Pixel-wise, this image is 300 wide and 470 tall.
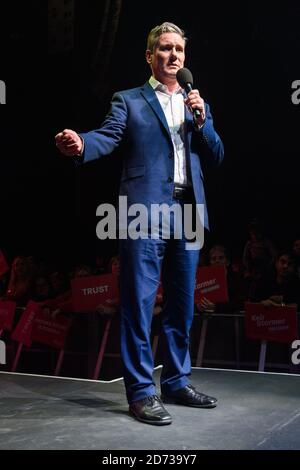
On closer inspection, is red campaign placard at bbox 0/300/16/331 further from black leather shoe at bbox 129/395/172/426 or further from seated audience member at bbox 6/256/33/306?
black leather shoe at bbox 129/395/172/426

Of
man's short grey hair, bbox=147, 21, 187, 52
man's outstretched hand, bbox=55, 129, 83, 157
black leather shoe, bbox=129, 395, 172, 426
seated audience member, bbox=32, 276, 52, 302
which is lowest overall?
black leather shoe, bbox=129, 395, 172, 426

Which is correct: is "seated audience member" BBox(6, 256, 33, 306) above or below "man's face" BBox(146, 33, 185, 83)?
below

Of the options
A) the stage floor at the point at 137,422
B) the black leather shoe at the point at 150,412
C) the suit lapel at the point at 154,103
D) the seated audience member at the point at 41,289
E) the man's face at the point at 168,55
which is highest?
the man's face at the point at 168,55

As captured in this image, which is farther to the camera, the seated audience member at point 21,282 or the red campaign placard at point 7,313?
the seated audience member at point 21,282

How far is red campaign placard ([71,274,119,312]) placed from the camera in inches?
169

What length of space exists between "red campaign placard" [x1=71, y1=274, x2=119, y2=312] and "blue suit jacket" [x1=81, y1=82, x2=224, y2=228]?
2268mm

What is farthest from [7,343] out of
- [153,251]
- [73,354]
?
[153,251]

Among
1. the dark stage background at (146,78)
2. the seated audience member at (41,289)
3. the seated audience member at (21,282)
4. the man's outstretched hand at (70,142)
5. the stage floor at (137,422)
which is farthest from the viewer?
the dark stage background at (146,78)

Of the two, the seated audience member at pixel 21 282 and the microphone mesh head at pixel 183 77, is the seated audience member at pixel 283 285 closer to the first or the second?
the seated audience member at pixel 21 282

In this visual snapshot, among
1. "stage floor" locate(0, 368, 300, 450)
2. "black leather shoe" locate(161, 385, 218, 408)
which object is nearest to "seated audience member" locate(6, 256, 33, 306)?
"stage floor" locate(0, 368, 300, 450)

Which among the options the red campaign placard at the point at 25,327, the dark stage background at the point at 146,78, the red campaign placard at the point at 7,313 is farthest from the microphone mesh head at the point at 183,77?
the dark stage background at the point at 146,78

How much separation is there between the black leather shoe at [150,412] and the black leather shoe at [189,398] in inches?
8.0

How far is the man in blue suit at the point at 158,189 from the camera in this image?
200 centimetres

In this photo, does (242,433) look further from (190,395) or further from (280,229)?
(280,229)
